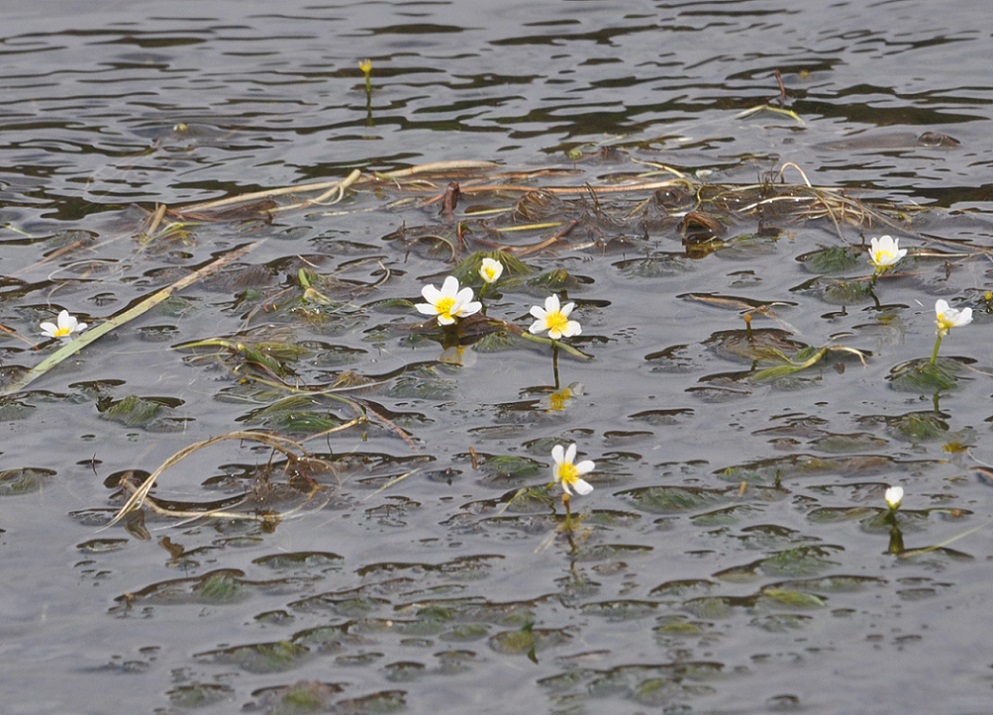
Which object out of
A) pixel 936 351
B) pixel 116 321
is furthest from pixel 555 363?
pixel 116 321

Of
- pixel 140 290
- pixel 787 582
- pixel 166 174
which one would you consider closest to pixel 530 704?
pixel 787 582

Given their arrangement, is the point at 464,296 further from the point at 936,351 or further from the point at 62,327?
the point at 936,351

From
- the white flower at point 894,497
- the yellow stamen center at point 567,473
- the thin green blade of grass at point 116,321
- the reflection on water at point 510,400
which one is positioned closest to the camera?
the reflection on water at point 510,400

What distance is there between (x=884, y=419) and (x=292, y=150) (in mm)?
3415

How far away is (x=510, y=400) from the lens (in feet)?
12.2

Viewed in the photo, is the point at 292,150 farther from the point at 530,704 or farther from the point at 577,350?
the point at 530,704

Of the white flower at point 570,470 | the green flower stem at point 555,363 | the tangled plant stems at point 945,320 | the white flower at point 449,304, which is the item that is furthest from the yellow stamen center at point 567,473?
the tangled plant stems at point 945,320

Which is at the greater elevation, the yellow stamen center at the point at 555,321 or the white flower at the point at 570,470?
the yellow stamen center at the point at 555,321

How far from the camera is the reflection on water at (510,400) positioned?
275cm

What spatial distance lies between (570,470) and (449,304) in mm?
1082

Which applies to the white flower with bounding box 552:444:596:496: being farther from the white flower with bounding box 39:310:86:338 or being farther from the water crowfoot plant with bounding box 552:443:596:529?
the white flower with bounding box 39:310:86:338

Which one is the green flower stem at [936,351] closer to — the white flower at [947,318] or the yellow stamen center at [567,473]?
the white flower at [947,318]

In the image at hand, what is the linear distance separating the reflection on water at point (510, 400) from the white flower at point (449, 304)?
4.0 inches

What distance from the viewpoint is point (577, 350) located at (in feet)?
13.0
